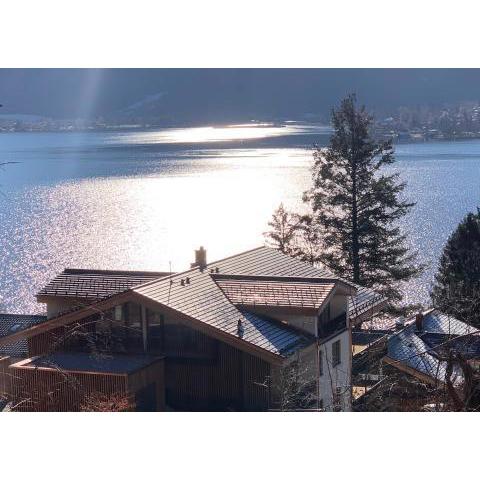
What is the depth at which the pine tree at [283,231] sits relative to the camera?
1285 centimetres

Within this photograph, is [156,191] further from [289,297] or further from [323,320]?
[289,297]

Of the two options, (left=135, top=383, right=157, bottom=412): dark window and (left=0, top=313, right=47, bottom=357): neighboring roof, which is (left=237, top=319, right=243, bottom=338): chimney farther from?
(left=0, top=313, right=47, bottom=357): neighboring roof

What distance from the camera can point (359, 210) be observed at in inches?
451

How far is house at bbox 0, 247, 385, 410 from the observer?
4816 mm

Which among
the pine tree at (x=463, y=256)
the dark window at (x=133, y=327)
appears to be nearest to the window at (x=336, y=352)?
the dark window at (x=133, y=327)

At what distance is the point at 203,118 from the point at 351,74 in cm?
171

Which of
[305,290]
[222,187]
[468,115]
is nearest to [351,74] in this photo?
[468,115]

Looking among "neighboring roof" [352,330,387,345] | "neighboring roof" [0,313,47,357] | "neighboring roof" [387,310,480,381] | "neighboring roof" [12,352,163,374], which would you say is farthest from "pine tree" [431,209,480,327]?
"neighboring roof" [12,352,163,374]

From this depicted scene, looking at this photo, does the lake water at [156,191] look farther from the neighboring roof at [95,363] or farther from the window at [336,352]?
the window at [336,352]

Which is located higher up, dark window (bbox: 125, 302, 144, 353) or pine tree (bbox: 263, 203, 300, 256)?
dark window (bbox: 125, 302, 144, 353)

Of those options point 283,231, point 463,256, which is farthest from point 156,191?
point 463,256

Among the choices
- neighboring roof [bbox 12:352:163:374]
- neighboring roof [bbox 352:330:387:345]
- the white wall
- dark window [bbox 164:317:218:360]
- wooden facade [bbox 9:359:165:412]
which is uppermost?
dark window [bbox 164:317:218:360]

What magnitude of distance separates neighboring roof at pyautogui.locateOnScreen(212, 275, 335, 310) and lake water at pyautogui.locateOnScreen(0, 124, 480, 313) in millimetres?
1109
